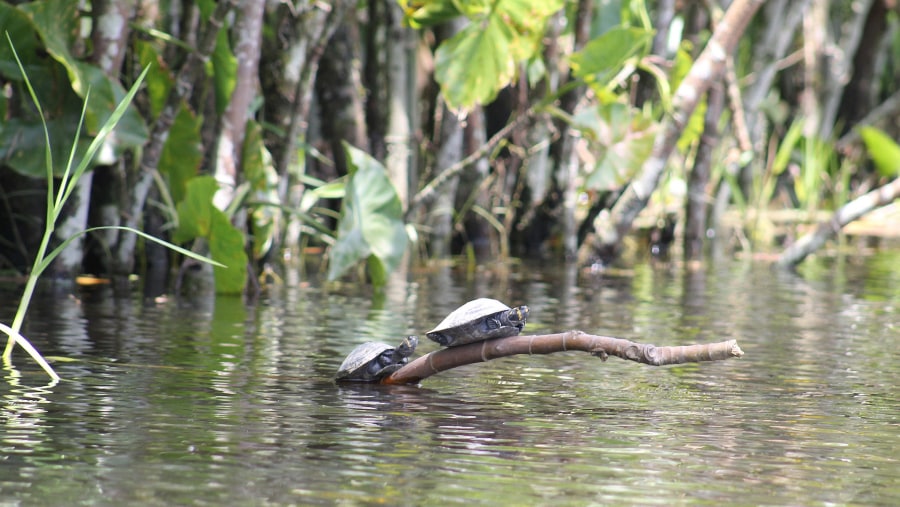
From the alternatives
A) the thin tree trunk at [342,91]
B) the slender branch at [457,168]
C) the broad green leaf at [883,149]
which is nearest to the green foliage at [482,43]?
the slender branch at [457,168]

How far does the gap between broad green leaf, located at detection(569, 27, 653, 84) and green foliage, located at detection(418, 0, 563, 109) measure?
245mm

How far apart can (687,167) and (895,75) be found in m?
5.64

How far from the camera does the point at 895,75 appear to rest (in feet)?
46.1

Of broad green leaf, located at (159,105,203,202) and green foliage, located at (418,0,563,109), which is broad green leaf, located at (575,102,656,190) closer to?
green foliage, located at (418,0,563,109)

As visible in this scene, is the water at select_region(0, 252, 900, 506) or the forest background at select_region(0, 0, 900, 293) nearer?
the water at select_region(0, 252, 900, 506)

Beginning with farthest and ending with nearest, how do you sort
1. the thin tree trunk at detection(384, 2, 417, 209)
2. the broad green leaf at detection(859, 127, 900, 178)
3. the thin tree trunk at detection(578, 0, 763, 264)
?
the broad green leaf at detection(859, 127, 900, 178), the thin tree trunk at detection(384, 2, 417, 209), the thin tree trunk at detection(578, 0, 763, 264)

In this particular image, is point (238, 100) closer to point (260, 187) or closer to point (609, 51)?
point (260, 187)

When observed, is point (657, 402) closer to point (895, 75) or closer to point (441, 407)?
point (441, 407)

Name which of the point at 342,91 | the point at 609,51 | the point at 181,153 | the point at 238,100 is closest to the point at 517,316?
the point at 238,100

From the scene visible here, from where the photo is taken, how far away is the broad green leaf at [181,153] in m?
5.32

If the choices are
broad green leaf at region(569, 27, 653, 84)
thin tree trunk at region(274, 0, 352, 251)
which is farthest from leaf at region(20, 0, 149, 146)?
broad green leaf at region(569, 27, 653, 84)

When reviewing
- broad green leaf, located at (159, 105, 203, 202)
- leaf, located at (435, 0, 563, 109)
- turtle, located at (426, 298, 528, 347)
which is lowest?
turtle, located at (426, 298, 528, 347)

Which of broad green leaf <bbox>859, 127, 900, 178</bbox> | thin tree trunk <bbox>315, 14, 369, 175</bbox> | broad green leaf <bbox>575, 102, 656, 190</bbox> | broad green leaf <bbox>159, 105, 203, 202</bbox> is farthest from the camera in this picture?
broad green leaf <bbox>859, 127, 900, 178</bbox>

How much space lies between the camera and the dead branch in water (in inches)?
97.6
